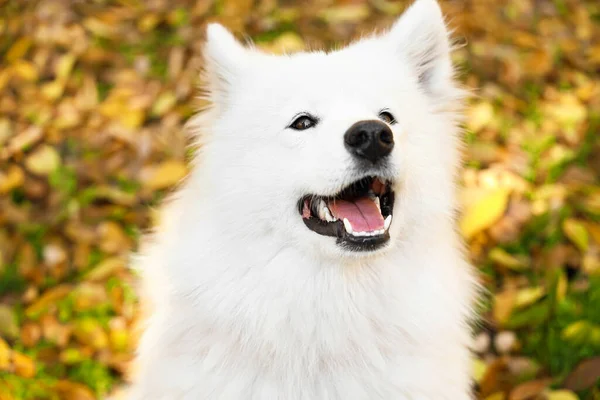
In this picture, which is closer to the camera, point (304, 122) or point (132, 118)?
point (304, 122)

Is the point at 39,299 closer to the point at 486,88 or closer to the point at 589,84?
the point at 486,88

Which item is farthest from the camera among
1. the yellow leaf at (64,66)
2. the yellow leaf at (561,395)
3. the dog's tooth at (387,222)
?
the yellow leaf at (64,66)

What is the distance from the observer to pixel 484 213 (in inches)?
142

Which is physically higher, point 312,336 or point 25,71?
point 25,71

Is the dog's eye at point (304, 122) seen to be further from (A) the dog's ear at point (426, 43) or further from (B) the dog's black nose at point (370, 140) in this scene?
(A) the dog's ear at point (426, 43)

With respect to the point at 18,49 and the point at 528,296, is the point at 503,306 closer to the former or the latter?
the point at 528,296

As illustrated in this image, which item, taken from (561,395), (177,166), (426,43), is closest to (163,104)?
(177,166)

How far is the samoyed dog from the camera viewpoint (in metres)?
2.19

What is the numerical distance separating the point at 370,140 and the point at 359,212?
0.94 feet

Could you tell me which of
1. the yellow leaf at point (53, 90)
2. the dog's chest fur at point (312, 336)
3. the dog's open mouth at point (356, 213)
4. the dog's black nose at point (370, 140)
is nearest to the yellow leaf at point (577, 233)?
the dog's chest fur at point (312, 336)

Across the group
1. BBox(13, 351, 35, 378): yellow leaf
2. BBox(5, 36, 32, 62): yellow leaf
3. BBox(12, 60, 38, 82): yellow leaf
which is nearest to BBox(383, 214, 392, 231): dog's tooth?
BBox(13, 351, 35, 378): yellow leaf

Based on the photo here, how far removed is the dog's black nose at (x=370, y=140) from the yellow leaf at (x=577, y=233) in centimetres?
186

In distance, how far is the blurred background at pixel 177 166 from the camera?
10.6ft

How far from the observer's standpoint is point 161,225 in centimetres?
262
